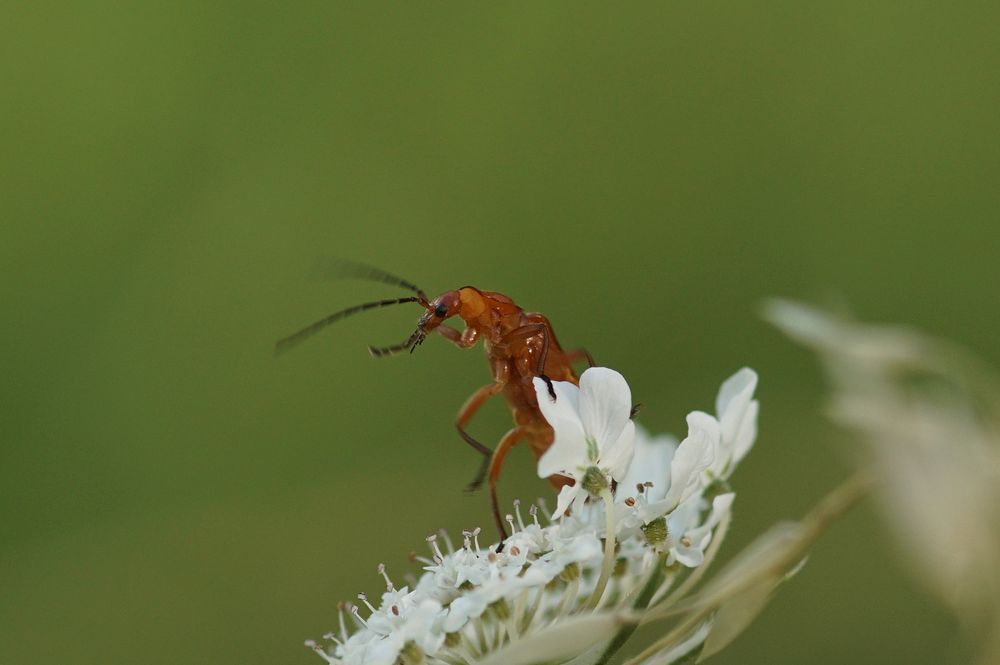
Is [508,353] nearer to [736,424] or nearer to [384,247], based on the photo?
[736,424]

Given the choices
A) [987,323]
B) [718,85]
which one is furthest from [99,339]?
[987,323]

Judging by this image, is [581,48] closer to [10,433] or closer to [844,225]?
[844,225]

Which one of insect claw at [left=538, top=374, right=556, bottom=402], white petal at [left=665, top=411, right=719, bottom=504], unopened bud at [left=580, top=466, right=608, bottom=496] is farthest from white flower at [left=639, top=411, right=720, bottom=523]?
insect claw at [left=538, top=374, right=556, bottom=402]

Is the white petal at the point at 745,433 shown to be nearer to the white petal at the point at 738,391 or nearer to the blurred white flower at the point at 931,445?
the white petal at the point at 738,391

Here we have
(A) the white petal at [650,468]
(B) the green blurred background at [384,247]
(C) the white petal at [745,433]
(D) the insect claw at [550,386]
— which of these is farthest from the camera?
(B) the green blurred background at [384,247]

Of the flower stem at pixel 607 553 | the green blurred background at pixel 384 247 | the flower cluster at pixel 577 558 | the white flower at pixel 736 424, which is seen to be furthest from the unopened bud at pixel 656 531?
the green blurred background at pixel 384 247

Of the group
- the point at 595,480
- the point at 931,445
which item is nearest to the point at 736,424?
Answer: the point at 595,480

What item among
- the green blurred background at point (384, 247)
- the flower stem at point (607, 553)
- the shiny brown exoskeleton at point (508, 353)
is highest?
the green blurred background at point (384, 247)
